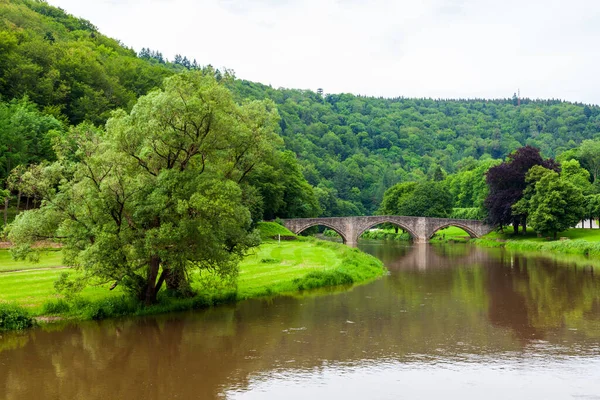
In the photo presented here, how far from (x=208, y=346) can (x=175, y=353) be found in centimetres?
135

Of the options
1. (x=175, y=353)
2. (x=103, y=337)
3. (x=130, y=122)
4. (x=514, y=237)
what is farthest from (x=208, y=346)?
(x=514, y=237)

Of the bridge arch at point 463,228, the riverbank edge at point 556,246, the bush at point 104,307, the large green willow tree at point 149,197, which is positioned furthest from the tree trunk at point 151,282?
the bridge arch at point 463,228

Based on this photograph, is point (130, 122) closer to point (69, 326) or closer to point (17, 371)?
point (69, 326)

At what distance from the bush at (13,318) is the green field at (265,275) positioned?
76 centimetres

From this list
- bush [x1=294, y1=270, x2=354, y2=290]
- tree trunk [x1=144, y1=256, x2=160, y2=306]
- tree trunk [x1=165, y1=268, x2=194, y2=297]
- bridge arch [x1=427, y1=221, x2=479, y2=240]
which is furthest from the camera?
bridge arch [x1=427, y1=221, x2=479, y2=240]

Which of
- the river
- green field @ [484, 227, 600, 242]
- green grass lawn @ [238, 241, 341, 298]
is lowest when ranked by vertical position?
the river

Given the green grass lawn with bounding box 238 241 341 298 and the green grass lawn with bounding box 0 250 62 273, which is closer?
the green grass lawn with bounding box 238 241 341 298

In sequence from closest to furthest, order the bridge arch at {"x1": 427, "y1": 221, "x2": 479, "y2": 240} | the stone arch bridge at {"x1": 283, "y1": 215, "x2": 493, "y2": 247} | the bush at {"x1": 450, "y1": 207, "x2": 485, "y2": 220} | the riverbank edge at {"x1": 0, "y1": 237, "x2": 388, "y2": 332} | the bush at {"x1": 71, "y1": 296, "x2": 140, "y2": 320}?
the riverbank edge at {"x1": 0, "y1": 237, "x2": 388, "y2": 332}
the bush at {"x1": 71, "y1": 296, "x2": 140, "y2": 320}
the stone arch bridge at {"x1": 283, "y1": 215, "x2": 493, "y2": 247}
the bridge arch at {"x1": 427, "y1": 221, "x2": 479, "y2": 240}
the bush at {"x1": 450, "y1": 207, "x2": 485, "y2": 220}

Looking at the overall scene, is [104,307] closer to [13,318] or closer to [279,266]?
[13,318]

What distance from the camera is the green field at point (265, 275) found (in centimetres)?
2745

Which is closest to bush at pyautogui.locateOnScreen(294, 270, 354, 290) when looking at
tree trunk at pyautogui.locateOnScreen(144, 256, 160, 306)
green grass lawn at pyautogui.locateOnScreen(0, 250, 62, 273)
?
tree trunk at pyautogui.locateOnScreen(144, 256, 160, 306)

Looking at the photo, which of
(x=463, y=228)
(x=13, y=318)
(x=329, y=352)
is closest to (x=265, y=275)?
(x=13, y=318)

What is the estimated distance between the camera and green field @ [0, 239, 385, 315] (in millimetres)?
27453

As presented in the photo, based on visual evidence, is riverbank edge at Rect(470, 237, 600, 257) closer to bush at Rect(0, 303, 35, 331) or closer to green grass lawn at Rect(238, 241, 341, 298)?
green grass lawn at Rect(238, 241, 341, 298)
